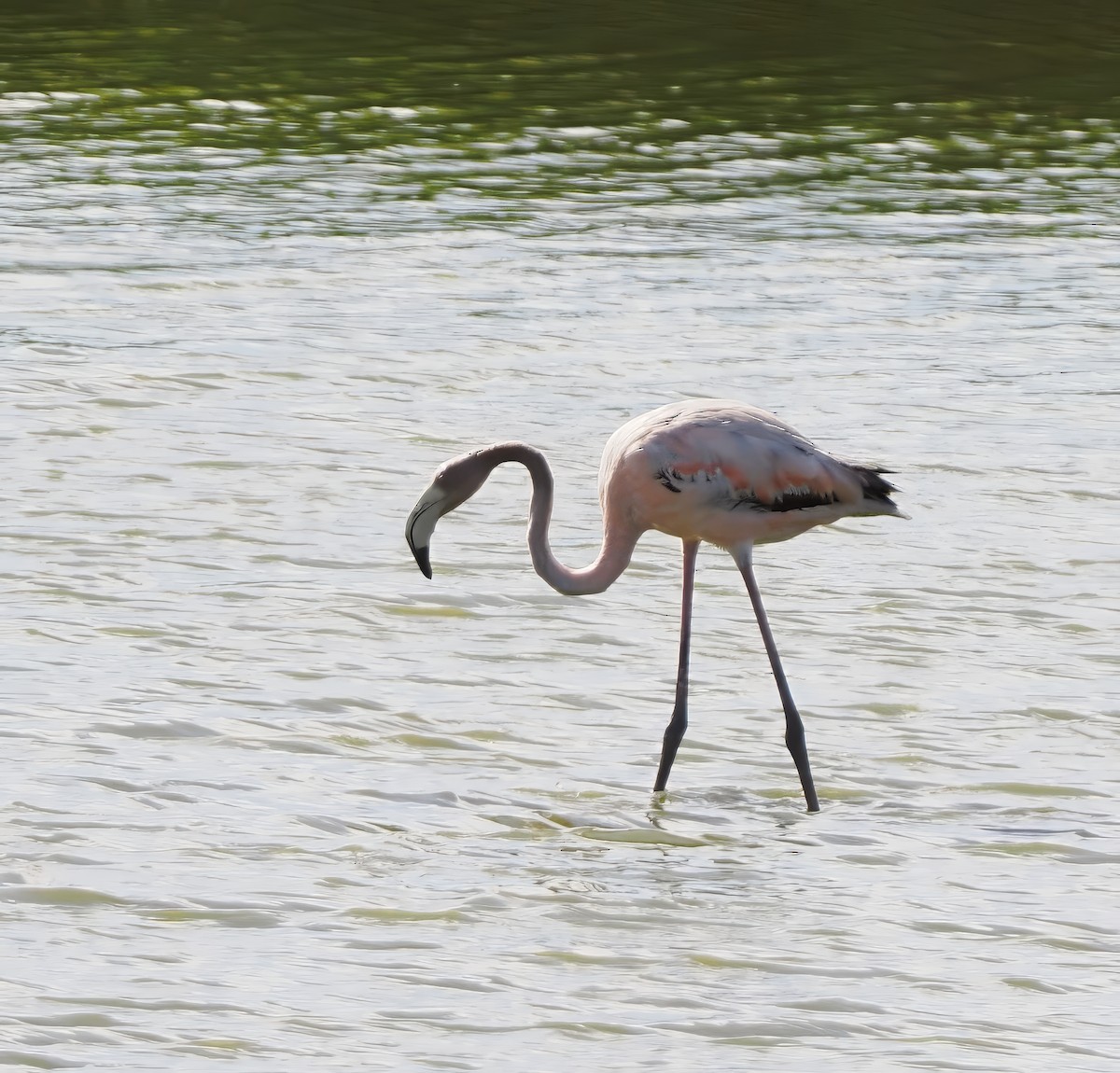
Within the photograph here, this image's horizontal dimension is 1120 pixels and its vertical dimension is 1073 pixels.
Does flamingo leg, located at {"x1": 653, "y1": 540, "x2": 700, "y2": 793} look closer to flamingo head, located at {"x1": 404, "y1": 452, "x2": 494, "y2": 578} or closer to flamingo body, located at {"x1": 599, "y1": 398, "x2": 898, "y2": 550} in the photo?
flamingo body, located at {"x1": 599, "y1": 398, "x2": 898, "y2": 550}

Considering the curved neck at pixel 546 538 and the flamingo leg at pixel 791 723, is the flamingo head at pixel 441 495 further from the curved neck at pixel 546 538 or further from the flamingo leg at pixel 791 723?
the flamingo leg at pixel 791 723

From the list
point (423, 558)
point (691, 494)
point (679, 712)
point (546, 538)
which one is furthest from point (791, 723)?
point (423, 558)

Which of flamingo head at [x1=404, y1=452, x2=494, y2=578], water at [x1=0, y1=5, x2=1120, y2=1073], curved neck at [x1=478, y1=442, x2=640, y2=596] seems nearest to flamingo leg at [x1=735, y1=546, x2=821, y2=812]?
water at [x1=0, y1=5, x2=1120, y2=1073]

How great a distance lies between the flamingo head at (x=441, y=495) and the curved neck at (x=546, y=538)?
0.06 meters

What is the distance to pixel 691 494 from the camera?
7.26 metres

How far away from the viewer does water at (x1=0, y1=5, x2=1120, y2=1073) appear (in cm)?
569

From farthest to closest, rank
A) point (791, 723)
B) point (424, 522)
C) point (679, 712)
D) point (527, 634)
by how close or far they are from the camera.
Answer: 1. point (527, 634)
2. point (679, 712)
3. point (791, 723)
4. point (424, 522)

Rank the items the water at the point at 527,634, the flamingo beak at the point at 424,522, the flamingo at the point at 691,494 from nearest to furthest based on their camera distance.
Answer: the water at the point at 527,634 → the flamingo beak at the point at 424,522 → the flamingo at the point at 691,494

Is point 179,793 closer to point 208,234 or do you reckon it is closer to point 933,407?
point 933,407

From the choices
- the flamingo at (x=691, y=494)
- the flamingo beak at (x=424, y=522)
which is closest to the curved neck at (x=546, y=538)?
the flamingo at (x=691, y=494)

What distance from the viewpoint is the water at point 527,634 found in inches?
224

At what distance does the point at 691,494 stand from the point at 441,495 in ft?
2.69

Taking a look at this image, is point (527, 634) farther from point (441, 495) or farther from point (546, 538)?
point (441, 495)

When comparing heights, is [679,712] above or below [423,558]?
below
